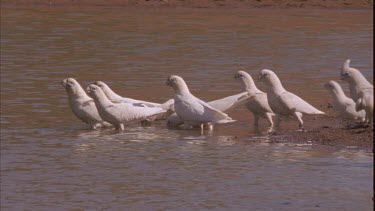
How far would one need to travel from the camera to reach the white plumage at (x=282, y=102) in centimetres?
1264

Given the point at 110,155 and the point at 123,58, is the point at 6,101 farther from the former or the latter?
the point at 123,58

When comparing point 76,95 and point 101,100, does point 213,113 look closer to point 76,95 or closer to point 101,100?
point 101,100

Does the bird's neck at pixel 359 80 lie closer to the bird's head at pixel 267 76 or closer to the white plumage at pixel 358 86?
the white plumage at pixel 358 86

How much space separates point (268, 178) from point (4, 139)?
3.67 m

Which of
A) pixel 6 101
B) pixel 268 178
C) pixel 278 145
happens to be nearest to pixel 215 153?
pixel 278 145

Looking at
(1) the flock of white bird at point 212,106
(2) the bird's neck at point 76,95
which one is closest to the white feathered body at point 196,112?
(1) the flock of white bird at point 212,106

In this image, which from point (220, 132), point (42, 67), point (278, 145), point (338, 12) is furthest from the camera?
point (338, 12)

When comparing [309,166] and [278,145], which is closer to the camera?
[309,166]

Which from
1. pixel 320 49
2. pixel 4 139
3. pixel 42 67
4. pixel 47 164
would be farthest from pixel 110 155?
pixel 320 49

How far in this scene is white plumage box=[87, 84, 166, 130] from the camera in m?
12.9

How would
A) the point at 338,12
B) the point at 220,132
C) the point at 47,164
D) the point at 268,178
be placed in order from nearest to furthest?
the point at 268,178 → the point at 47,164 → the point at 220,132 → the point at 338,12

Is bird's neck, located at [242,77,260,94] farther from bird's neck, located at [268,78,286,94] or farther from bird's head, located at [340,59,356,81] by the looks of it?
bird's head, located at [340,59,356,81]

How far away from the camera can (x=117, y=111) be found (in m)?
12.9

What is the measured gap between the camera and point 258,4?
1232 inches
